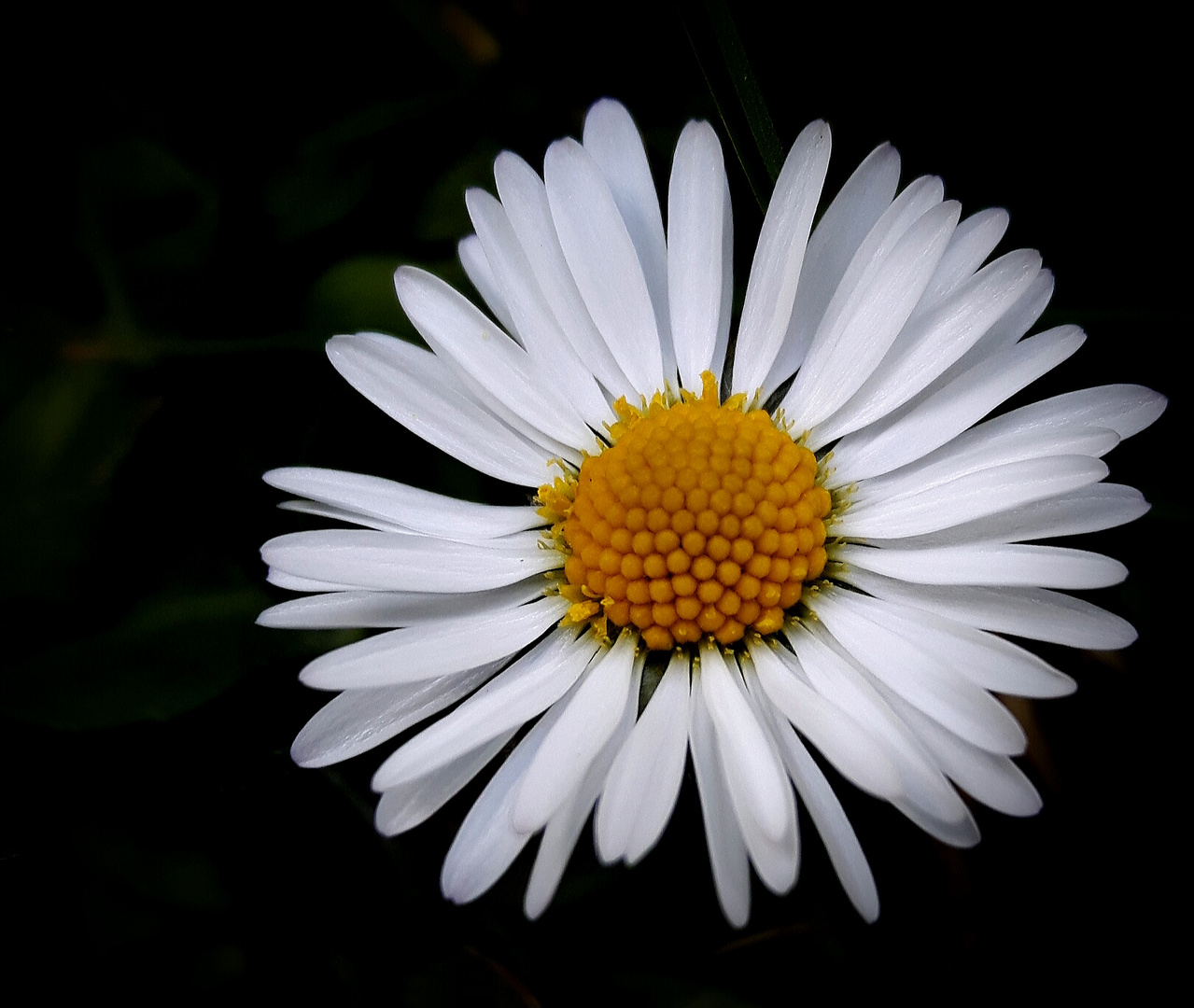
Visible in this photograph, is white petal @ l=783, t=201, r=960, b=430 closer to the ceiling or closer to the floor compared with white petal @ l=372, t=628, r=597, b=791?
closer to the ceiling

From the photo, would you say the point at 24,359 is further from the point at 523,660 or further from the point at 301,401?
the point at 523,660

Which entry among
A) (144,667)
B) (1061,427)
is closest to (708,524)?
(1061,427)

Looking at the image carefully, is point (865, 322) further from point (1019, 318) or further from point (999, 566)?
point (999, 566)

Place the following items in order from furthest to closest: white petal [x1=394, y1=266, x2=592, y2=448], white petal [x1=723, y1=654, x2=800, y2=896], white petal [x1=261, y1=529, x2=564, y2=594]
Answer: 1. white petal [x1=394, y1=266, x2=592, y2=448]
2. white petal [x1=261, y1=529, x2=564, y2=594]
3. white petal [x1=723, y1=654, x2=800, y2=896]

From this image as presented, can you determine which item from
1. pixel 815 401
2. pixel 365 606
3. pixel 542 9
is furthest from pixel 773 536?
pixel 542 9

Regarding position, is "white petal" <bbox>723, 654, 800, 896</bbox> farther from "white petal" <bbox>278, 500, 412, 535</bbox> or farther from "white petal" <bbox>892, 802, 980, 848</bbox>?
"white petal" <bbox>278, 500, 412, 535</bbox>

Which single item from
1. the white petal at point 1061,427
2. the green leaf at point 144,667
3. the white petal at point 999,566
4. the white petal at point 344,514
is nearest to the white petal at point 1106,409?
the white petal at point 1061,427

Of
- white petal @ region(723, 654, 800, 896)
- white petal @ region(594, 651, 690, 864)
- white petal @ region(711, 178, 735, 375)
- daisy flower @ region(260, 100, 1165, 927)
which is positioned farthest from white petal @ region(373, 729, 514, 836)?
white petal @ region(711, 178, 735, 375)
